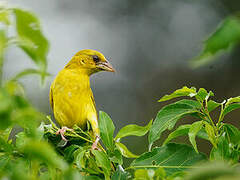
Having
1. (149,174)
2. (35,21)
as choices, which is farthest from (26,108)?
(149,174)

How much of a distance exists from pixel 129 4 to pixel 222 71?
434cm

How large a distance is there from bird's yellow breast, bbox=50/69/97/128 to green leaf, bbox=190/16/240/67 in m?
3.12

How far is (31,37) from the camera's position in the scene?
2.94 feet

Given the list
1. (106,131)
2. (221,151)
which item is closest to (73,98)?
(106,131)

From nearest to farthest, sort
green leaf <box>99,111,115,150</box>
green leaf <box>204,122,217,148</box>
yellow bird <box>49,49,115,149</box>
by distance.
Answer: green leaf <box>204,122,217,148</box>
green leaf <box>99,111,115,150</box>
yellow bird <box>49,49,115,149</box>

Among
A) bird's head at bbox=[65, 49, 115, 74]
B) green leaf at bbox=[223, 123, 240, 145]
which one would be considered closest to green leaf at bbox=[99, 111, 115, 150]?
green leaf at bbox=[223, 123, 240, 145]

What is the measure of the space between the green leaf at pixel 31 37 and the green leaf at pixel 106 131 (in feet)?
3.17

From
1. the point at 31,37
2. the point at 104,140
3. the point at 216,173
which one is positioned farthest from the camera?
the point at 104,140

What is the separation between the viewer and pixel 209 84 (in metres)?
10.1

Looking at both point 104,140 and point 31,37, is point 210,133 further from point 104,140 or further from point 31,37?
point 31,37

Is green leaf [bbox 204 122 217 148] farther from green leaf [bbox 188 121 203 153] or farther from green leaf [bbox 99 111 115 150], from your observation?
green leaf [bbox 99 111 115 150]

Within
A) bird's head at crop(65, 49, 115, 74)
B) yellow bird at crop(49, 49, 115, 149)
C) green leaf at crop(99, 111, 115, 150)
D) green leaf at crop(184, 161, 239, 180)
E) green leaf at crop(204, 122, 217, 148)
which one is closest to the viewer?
green leaf at crop(184, 161, 239, 180)

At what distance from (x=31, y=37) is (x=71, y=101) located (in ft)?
10.1

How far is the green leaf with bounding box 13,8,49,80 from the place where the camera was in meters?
0.89
